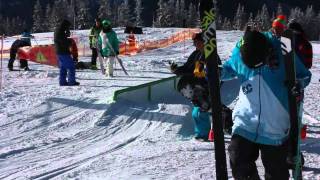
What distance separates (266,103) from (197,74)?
328 cm

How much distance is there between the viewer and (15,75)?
52.1 ft

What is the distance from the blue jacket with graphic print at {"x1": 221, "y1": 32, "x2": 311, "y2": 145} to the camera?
4.03 meters

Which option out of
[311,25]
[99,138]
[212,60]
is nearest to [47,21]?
[311,25]

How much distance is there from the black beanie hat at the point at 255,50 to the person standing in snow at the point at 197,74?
283 centimetres

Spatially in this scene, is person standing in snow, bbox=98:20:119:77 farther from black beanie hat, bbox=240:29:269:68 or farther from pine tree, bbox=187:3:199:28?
pine tree, bbox=187:3:199:28

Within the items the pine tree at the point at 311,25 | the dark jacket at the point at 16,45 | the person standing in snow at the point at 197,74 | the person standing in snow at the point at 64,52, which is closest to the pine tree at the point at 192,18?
the pine tree at the point at 311,25

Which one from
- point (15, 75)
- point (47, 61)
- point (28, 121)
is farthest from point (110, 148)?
point (47, 61)

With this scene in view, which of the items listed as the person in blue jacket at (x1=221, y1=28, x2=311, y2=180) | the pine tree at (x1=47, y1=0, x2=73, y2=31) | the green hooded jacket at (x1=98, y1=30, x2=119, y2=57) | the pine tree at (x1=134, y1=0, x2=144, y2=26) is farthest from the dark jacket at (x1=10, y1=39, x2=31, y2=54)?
the pine tree at (x1=134, y1=0, x2=144, y2=26)

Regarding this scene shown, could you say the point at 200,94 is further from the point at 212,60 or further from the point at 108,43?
the point at 108,43

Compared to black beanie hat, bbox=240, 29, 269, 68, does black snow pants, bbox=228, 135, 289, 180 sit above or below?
below

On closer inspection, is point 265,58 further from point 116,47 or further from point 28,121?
point 116,47

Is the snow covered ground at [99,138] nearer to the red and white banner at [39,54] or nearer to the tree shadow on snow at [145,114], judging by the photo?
the tree shadow on snow at [145,114]

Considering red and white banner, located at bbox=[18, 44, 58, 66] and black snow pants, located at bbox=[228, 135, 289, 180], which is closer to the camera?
black snow pants, located at bbox=[228, 135, 289, 180]

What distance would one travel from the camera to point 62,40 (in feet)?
40.3
